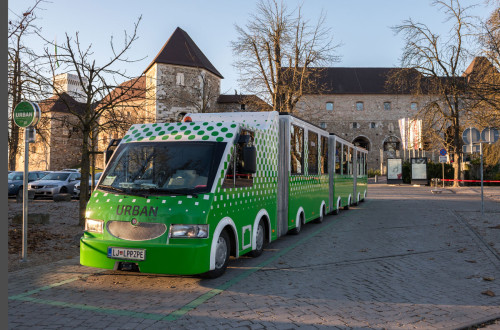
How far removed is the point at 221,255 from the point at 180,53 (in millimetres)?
51620

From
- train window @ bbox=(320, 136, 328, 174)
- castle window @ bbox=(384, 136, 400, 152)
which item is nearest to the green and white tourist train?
train window @ bbox=(320, 136, 328, 174)

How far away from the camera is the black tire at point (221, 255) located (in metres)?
6.13

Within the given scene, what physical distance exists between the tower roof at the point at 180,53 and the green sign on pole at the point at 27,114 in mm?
44444

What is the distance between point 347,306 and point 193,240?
2026 millimetres

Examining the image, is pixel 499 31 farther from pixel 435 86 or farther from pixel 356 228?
pixel 435 86

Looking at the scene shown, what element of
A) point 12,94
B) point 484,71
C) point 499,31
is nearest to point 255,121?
point 12,94

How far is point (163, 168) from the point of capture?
6.33 m

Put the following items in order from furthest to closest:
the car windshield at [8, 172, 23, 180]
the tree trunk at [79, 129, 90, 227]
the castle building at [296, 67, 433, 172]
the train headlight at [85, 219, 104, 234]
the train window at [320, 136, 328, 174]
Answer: the castle building at [296, 67, 433, 172], the car windshield at [8, 172, 23, 180], the train window at [320, 136, 328, 174], the tree trunk at [79, 129, 90, 227], the train headlight at [85, 219, 104, 234]

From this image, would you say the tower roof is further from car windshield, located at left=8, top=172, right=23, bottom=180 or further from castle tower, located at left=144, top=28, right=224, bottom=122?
car windshield, located at left=8, top=172, right=23, bottom=180

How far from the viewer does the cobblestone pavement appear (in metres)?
4.55

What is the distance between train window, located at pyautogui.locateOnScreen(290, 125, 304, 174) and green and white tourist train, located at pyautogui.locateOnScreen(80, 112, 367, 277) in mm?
916

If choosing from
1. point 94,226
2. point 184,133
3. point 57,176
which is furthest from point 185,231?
point 57,176

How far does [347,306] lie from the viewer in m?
5.04

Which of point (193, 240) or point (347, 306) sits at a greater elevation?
point (193, 240)
